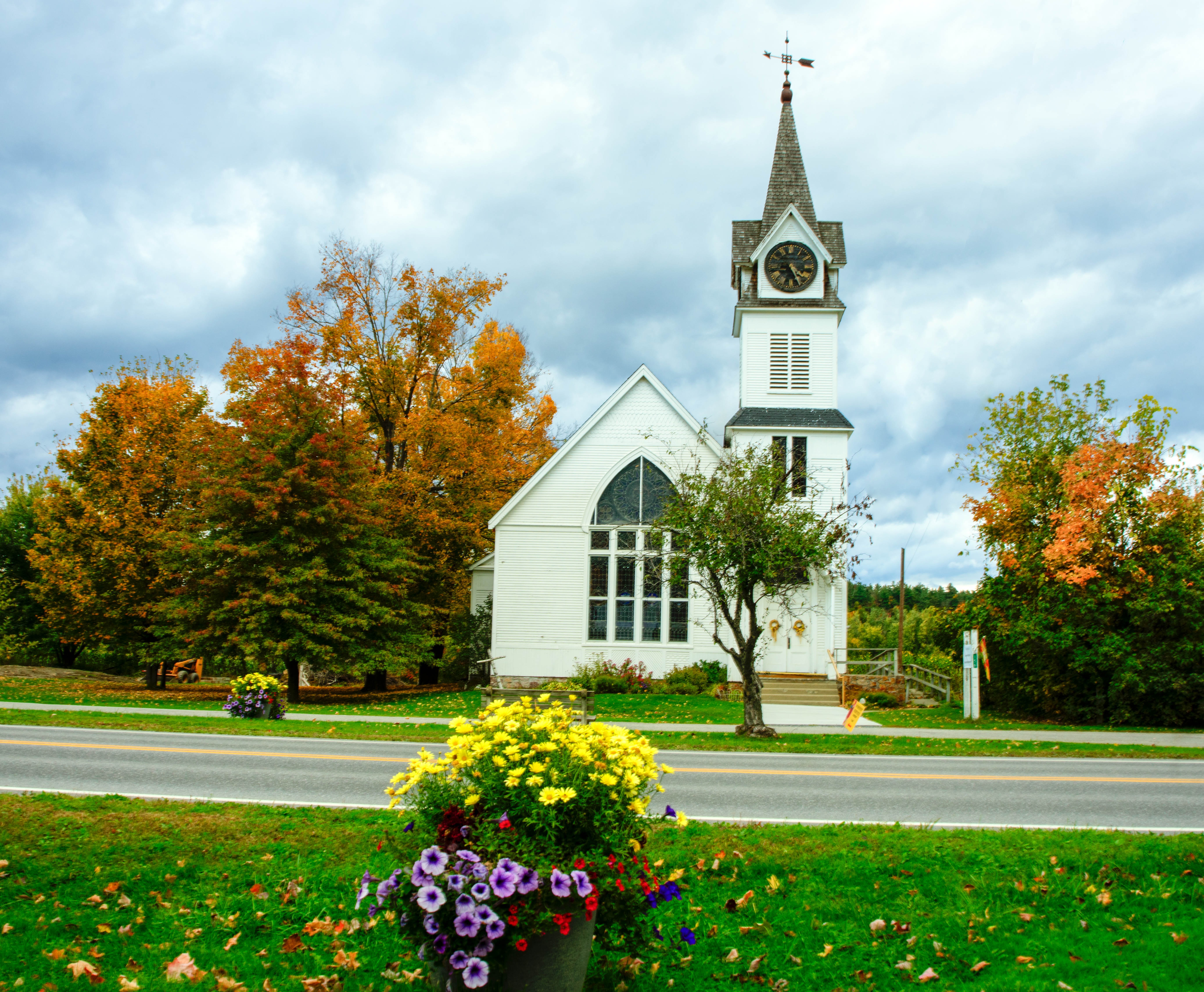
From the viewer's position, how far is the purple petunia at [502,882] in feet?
11.6

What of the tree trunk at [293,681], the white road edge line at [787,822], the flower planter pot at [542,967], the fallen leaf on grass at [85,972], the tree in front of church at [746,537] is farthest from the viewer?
the tree trunk at [293,681]

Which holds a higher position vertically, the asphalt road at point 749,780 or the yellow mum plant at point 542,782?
the yellow mum plant at point 542,782

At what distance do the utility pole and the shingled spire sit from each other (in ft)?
50.2

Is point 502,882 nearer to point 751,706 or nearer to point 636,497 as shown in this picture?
point 751,706

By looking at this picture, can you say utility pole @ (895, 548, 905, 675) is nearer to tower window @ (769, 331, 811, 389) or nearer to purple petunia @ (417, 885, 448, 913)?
tower window @ (769, 331, 811, 389)

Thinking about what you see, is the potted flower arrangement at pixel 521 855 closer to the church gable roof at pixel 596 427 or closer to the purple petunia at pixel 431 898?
the purple petunia at pixel 431 898

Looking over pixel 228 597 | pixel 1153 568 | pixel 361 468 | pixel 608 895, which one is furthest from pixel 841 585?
pixel 608 895


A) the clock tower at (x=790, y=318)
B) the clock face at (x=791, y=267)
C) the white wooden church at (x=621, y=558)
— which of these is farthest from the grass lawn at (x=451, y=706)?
the clock face at (x=791, y=267)

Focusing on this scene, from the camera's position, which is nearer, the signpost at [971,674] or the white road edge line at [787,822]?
the white road edge line at [787,822]

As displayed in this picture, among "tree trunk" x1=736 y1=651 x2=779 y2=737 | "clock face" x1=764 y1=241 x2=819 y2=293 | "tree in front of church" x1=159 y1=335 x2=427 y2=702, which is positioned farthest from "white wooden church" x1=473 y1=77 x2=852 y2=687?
"tree trunk" x1=736 y1=651 x2=779 y2=737

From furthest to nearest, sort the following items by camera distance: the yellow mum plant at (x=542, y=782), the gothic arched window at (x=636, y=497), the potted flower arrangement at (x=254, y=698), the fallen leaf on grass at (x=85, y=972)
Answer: the gothic arched window at (x=636, y=497) → the potted flower arrangement at (x=254, y=698) → the fallen leaf on grass at (x=85, y=972) → the yellow mum plant at (x=542, y=782)

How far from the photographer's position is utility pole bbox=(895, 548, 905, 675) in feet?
95.5

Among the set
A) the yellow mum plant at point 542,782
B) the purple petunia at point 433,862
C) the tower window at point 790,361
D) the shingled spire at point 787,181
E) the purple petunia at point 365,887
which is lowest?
the purple petunia at point 365,887

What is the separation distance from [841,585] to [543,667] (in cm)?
967
